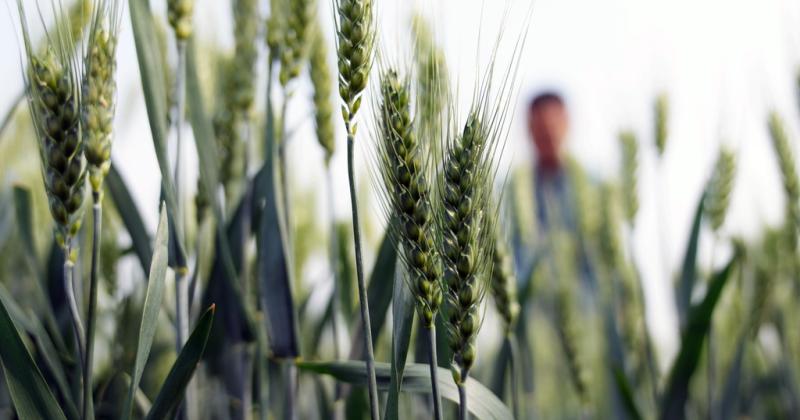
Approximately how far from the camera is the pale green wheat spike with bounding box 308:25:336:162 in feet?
3.14

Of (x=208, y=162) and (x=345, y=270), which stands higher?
(x=208, y=162)

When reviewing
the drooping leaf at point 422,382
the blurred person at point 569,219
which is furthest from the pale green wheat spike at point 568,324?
the drooping leaf at point 422,382

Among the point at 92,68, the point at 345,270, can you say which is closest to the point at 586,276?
the point at 345,270

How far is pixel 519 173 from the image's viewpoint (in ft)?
7.30

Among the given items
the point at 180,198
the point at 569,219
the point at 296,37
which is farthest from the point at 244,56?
the point at 569,219

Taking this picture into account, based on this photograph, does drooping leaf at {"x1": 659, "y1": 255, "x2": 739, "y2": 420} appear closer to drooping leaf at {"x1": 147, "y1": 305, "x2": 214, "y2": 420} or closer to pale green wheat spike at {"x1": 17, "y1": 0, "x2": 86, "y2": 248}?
drooping leaf at {"x1": 147, "y1": 305, "x2": 214, "y2": 420}

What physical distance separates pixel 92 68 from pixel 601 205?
4.00 ft

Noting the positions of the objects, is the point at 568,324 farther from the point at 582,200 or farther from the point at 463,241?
the point at 463,241

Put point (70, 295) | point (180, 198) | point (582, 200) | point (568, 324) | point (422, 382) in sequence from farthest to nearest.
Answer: point (582, 200) < point (568, 324) < point (180, 198) < point (422, 382) < point (70, 295)

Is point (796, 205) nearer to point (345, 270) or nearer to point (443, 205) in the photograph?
point (345, 270)

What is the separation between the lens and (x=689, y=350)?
1.01 m

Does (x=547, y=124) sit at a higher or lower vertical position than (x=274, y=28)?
higher

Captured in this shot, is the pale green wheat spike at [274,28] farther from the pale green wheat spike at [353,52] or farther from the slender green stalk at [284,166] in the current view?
the pale green wheat spike at [353,52]

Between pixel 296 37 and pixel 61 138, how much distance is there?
0.38m
